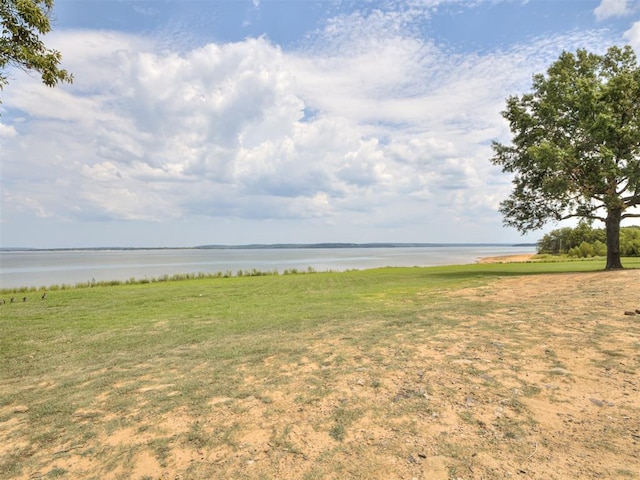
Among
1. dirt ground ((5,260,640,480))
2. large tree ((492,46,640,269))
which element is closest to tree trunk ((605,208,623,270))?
large tree ((492,46,640,269))

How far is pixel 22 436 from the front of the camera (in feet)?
14.3

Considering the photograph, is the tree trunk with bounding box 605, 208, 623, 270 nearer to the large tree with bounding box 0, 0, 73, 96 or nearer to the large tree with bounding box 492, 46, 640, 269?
the large tree with bounding box 492, 46, 640, 269

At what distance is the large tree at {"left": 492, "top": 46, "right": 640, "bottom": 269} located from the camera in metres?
19.4

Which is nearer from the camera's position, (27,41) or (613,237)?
(27,41)

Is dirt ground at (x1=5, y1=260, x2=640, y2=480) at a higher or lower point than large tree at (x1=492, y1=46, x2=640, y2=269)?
lower

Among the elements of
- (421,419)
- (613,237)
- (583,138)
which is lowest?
(421,419)

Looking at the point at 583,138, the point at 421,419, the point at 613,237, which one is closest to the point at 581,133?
the point at 583,138

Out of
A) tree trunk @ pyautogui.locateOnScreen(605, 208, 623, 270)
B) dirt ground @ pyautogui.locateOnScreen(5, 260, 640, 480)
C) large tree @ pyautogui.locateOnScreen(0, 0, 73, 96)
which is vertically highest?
large tree @ pyautogui.locateOnScreen(0, 0, 73, 96)

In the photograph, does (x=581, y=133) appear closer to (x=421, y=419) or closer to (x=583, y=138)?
(x=583, y=138)

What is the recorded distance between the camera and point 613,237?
21.3 m

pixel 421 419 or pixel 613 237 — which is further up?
pixel 613 237

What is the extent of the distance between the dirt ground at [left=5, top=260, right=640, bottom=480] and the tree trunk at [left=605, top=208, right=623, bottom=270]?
17843mm

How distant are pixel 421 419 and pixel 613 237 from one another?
2374cm

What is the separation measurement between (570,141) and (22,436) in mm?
26859
